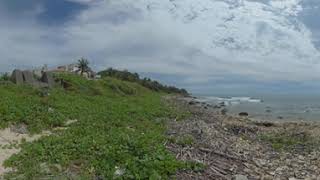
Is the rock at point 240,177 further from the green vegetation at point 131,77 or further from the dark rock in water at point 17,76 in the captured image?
the green vegetation at point 131,77

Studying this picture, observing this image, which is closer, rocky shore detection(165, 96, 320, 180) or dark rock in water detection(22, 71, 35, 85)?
rocky shore detection(165, 96, 320, 180)

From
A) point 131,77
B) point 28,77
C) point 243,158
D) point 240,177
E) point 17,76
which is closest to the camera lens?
point 240,177

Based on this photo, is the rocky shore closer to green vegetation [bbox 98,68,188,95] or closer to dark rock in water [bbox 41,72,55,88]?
dark rock in water [bbox 41,72,55,88]

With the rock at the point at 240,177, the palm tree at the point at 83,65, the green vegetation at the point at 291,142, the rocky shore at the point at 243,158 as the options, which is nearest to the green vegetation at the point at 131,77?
the palm tree at the point at 83,65

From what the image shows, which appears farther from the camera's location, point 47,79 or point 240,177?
point 47,79

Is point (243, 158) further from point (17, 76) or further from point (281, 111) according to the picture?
point (281, 111)

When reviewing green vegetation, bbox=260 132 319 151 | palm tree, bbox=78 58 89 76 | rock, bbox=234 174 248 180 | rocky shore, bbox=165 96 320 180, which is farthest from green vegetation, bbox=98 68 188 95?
rock, bbox=234 174 248 180

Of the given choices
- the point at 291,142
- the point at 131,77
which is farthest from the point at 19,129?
the point at 131,77

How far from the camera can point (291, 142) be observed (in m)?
22.0

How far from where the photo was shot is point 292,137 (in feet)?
79.6

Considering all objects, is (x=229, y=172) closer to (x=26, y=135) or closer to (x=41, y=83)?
(x=26, y=135)

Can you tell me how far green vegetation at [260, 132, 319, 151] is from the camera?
66.0 feet

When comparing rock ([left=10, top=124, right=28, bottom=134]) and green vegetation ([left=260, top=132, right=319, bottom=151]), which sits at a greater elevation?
rock ([left=10, top=124, right=28, bottom=134])

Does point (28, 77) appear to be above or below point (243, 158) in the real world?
above
